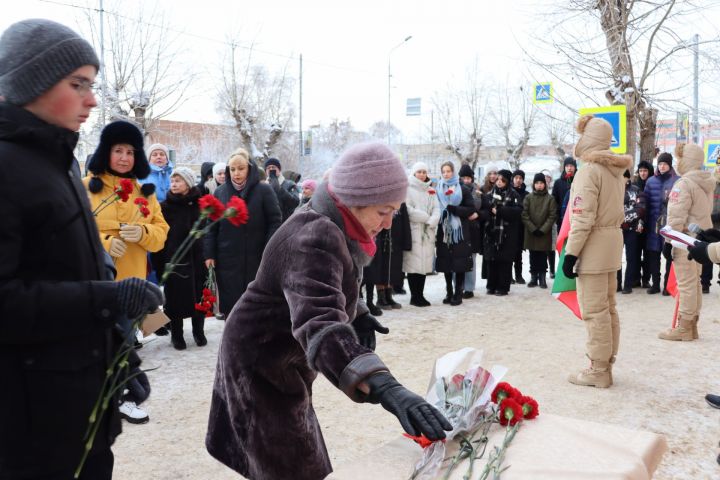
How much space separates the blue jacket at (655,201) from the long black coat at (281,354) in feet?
27.1

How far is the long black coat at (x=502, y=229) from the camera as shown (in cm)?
947

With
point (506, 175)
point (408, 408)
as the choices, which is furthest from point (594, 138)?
point (506, 175)

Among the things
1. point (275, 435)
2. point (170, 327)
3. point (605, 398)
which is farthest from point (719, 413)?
point (170, 327)

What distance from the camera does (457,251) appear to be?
864 centimetres

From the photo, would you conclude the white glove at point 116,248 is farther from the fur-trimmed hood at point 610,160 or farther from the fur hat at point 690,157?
the fur hat at point 690,157

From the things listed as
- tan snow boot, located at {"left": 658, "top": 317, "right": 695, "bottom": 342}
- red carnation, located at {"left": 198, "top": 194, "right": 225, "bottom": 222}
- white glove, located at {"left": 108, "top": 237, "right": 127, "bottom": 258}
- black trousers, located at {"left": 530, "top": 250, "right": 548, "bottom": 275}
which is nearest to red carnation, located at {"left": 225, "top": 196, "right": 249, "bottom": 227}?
red carnation, located at {"left": 198, "top": 194, "right": 225, "bottom": 222}

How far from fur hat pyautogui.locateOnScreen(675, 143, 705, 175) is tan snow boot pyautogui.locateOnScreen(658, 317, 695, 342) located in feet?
5.71

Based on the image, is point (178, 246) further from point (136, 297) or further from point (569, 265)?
point (136, 297)

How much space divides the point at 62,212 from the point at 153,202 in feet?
11.5

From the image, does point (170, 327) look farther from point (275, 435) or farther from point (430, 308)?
point (275, 435)

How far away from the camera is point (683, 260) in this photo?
6598 millimetres

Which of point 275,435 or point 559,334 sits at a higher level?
point 275,435

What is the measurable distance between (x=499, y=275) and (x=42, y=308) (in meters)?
8.51

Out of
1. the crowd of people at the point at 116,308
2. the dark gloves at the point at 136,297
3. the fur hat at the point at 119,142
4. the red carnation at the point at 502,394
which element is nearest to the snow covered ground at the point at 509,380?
the fur hat at the point at 119,142
